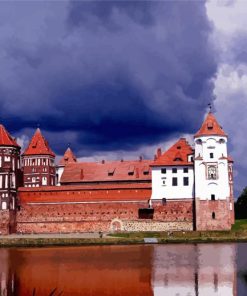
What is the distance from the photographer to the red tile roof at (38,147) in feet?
260

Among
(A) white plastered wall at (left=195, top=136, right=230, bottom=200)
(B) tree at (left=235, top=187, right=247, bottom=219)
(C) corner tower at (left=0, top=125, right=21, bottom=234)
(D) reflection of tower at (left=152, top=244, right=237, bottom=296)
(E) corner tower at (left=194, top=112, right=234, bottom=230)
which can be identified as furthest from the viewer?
(B) tree at (left=235, top=187, right=247, bottom=219)

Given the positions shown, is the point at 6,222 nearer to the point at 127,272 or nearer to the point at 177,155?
the point at 177,155

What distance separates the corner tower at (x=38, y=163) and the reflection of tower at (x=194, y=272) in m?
Answer: 38.6

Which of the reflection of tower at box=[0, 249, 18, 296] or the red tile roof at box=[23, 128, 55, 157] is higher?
the red tile roof at box=[23, 128, 55, 157]

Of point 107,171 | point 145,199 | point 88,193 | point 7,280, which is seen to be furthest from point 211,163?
point 7,280

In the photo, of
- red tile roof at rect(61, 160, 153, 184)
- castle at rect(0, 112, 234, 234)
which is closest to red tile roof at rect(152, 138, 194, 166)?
castle at rect(0, 112, 234, 234)

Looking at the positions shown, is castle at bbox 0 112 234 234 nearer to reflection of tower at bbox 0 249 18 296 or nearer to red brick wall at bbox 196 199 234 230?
red brick wall at bbox 196 199 234 230

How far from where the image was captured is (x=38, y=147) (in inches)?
3145

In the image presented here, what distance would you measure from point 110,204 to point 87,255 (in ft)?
76.3

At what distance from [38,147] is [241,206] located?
1215 inches

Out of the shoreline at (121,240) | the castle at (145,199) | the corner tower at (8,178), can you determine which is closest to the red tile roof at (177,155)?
the castle at (145,199)

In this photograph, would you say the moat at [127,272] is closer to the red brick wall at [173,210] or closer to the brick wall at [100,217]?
the brick wall at [100,217]

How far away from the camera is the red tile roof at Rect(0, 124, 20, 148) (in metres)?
67.1

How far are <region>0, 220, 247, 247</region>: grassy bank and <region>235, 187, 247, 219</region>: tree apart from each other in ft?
88.4
